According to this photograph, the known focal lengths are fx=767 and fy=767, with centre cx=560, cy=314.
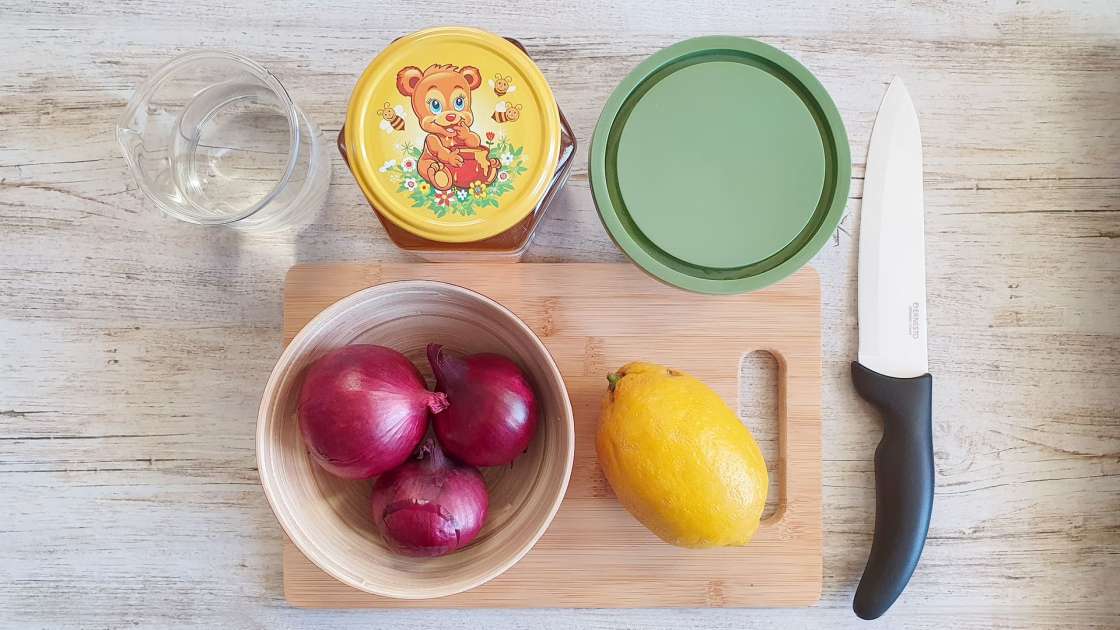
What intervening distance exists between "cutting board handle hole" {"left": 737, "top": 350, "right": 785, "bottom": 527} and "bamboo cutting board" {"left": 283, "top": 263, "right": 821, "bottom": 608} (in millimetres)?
20

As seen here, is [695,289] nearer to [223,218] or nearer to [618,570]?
[618,570]

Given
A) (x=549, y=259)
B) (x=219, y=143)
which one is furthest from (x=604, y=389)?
(x=219, y=143)

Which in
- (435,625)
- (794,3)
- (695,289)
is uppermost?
(794,3)

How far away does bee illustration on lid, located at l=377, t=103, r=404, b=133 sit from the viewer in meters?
0.62

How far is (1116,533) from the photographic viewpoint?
0.80 meters

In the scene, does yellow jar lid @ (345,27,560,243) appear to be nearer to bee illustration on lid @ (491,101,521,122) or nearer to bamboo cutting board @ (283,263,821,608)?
bee illustration on lid @ (491,101,521,122)

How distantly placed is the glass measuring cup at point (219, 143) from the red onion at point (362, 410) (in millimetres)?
203

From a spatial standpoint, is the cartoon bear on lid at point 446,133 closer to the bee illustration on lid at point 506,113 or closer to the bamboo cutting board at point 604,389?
the bee illustration on lid at point 506,113

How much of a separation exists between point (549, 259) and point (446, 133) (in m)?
0.20

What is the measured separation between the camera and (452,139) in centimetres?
62

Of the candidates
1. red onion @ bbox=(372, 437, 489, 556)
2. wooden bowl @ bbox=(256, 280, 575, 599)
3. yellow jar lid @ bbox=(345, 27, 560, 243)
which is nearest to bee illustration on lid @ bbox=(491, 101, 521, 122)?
yellow jar lid @ bbox=(345, 27, 560, 243)


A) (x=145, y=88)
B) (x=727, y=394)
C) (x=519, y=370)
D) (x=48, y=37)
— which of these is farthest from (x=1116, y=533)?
(x=48, y=37)

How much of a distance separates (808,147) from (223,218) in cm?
50

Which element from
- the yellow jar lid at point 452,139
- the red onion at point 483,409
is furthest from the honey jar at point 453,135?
the red onion at point 483,409
